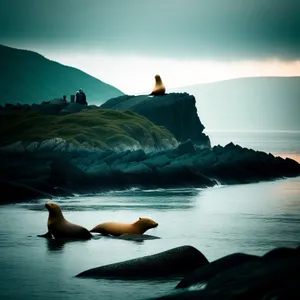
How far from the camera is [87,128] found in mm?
160375

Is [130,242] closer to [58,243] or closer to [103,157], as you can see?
[58,243]

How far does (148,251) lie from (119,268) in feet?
26.7

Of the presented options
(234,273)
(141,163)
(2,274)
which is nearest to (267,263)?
(234,273)

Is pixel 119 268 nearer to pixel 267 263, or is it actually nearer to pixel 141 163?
pixel 267 263

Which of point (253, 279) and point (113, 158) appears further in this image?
point (113, 158)

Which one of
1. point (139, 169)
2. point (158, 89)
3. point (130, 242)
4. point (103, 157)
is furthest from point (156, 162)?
point (130, 242)

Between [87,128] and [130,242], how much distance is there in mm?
120982


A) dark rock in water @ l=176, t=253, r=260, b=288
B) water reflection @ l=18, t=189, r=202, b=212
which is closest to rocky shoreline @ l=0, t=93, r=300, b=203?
water reflection @ l=18, t=189, r=202, b=212

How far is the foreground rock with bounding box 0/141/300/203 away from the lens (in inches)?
3027

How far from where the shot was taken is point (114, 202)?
7450cm

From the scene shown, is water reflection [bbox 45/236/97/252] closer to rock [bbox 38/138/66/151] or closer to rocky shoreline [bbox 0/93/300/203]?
rocky shoreline [bbox 0/93/300/203]

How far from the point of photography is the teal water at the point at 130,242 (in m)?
28.1

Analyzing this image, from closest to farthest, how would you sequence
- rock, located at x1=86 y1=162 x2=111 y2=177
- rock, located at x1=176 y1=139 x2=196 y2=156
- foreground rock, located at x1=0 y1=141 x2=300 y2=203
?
foreground rock, located at x1=0 y1=141 x2=300 y2=203, rock, located at x1=86 y1=162 x2=111 y2=177, rock, located at x1=176 y1=139 x2=196 y2=156

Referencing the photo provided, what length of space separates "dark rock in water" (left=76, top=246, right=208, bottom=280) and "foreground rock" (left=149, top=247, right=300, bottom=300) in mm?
5118
